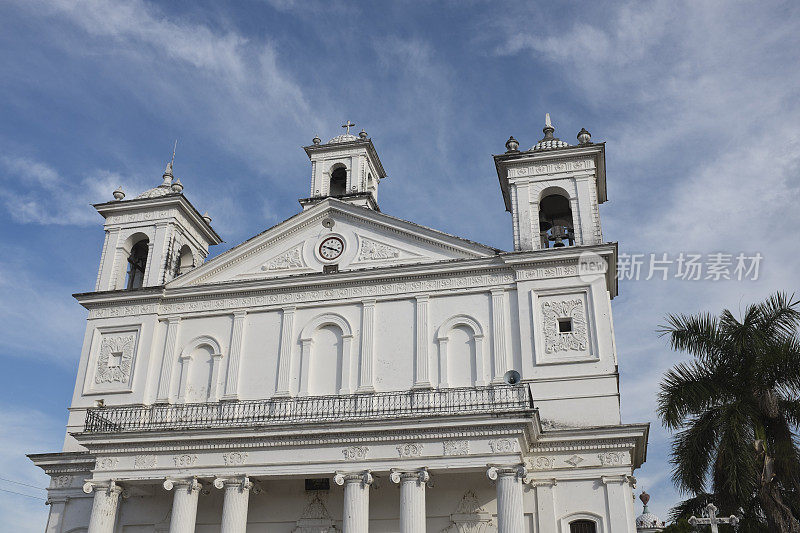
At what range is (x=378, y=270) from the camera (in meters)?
24.6

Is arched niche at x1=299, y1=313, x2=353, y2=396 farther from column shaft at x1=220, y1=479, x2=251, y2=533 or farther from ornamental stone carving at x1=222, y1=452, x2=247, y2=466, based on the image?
column shaft at x1=220, y1=479, x2=251, y2=533

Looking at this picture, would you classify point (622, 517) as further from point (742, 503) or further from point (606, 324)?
point (606, 324)

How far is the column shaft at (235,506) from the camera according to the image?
2017cm

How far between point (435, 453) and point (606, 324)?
253 inches

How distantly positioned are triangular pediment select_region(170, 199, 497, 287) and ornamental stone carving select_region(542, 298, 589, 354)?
349cm

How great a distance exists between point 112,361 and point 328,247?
7.99 m

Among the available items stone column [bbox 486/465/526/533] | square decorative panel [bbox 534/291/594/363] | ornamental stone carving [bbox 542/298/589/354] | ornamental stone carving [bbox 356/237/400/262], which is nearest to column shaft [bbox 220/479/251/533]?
stone column [bbox 486/465/526/533]

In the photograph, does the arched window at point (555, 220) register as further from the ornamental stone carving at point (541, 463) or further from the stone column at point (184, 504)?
the stone column at point (184, 504)

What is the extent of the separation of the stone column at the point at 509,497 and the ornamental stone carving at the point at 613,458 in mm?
2897

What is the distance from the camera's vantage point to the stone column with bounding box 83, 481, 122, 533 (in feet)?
69.4

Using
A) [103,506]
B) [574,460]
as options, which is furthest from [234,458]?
[574,460]

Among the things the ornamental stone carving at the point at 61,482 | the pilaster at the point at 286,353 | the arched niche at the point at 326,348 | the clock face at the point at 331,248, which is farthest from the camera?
the clock face at the point at 331,248

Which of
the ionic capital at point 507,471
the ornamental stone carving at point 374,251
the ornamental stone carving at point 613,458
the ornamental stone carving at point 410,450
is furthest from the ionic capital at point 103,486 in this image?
the ornamental stone carving at point 613,458

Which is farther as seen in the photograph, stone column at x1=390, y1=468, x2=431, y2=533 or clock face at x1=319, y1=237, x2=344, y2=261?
clock face at x1=319, y1=237, x2=344, y2=261
